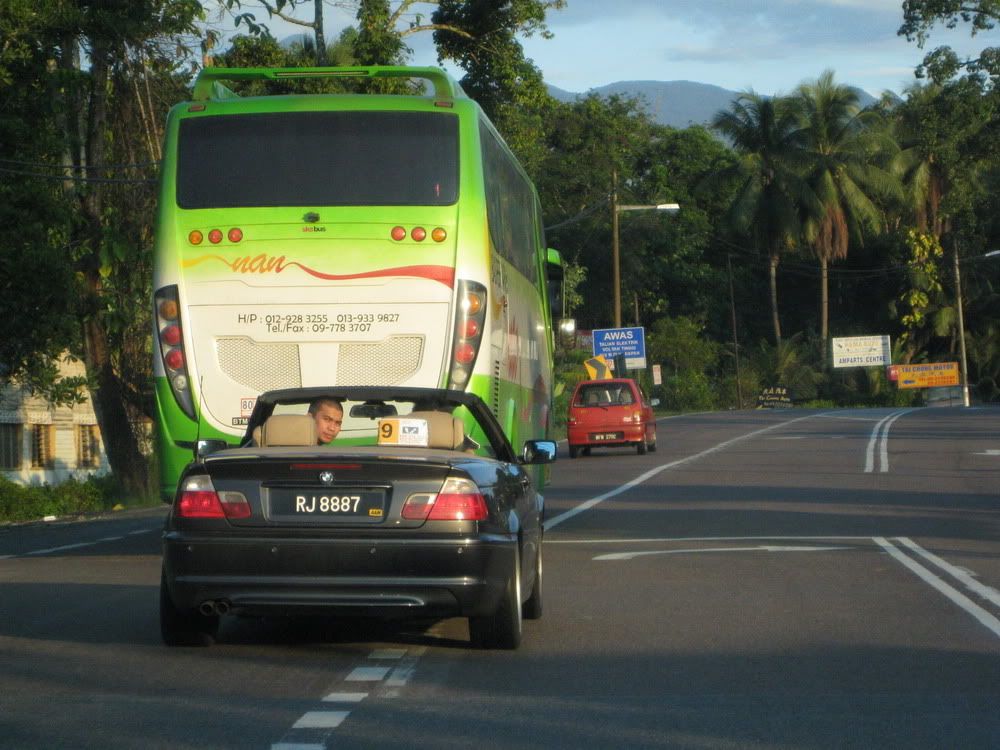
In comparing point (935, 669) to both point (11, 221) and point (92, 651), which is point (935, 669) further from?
point (11, 221)

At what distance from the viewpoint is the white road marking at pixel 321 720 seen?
21.9 feet

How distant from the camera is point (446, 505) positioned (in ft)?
26.6

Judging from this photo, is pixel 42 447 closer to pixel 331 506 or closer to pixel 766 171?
pixel 331 506


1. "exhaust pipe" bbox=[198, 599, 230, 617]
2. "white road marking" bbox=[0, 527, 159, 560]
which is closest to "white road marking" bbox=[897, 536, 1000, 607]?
"exhaust pipe" bbox=[198, 599, 230, 617]

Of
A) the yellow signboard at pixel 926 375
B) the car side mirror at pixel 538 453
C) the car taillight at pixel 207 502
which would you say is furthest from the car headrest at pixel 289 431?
the yellow signboard at pixel 926 375

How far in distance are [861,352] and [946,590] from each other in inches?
2862

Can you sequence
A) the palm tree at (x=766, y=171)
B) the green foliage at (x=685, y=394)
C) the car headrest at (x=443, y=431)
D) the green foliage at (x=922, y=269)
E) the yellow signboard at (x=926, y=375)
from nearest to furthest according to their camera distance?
the car headrest at (x=443, y=431), the green foliage at (x=685, y=394), the palm tree at (x=766, y=171), the yellow signboard at (x=926, y=375), the green foliage at (x=922, y=269)

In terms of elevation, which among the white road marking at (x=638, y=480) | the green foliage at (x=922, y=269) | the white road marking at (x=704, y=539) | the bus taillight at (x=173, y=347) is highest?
the green foliage at (x=922, y=269)

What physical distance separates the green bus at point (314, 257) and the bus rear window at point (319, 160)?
12mm

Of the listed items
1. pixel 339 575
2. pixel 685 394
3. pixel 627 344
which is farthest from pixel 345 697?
pixel 685 394


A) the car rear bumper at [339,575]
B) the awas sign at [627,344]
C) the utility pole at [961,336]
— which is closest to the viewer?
the car rear bumper at [339,575]

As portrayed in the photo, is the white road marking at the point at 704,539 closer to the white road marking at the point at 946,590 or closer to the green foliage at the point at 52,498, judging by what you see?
the white road marking at the point at 946,590

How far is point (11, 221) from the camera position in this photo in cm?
2317

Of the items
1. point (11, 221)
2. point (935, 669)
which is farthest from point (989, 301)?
point (935, 669)
